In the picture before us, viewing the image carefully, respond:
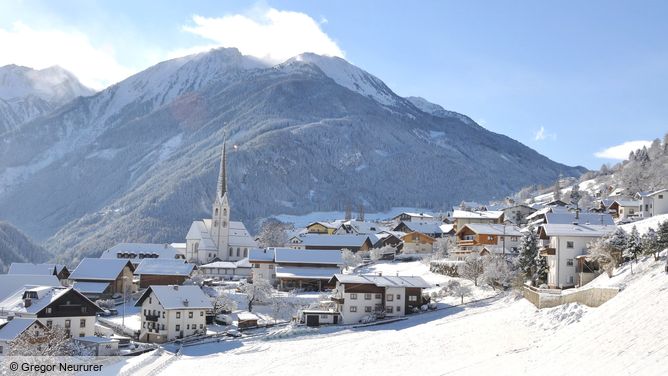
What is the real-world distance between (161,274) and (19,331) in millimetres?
38401

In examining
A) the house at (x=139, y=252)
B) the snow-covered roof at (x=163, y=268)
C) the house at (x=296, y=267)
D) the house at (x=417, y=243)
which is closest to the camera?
the house at (x=296, y=267)

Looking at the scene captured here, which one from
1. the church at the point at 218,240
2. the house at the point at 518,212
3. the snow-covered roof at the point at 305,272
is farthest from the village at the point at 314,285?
the house at the point at 518,212

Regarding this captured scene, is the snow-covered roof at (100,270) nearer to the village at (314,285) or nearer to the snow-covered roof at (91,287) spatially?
the village at (314,285)

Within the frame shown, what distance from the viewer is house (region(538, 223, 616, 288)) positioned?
2330 inches

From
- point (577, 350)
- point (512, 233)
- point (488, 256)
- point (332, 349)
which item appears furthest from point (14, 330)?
point (512, 233)

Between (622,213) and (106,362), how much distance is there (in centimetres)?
7956

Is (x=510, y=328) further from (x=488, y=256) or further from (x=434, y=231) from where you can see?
(x=434, y=231)

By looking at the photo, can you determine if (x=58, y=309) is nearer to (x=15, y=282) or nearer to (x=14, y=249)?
(x=15, y=282)

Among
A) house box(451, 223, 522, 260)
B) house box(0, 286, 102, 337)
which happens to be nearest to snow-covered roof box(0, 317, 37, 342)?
house box(0, 286, 102, 337)

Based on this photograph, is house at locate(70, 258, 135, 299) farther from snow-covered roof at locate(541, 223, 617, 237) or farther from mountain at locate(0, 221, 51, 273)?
mountain at locate(0, 221, 51, 273)

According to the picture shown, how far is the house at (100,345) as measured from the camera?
5609 cm

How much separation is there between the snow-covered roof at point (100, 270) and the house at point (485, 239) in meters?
40.2

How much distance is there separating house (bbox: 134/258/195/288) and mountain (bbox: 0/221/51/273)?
8447 cm

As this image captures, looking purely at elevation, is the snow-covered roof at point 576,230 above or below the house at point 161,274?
above
